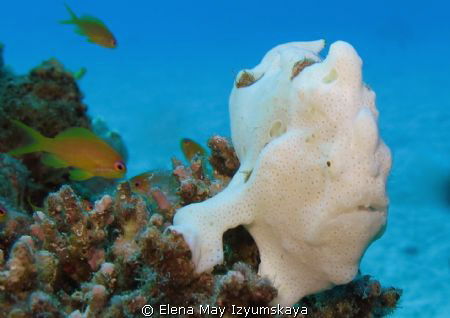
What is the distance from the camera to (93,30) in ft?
18.7

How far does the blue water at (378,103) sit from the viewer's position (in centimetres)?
828

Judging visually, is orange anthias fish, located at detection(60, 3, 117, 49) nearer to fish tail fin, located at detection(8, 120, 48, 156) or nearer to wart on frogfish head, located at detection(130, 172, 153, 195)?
fish tail fin, located at detection(8, 120, 48, 156)

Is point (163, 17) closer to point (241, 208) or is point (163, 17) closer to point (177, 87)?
point (177, 87)

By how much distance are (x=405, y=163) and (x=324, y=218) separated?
10.7 metres

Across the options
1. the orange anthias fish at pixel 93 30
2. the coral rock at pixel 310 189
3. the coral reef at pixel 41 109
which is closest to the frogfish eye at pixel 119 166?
the coral rock at pixel 310 189

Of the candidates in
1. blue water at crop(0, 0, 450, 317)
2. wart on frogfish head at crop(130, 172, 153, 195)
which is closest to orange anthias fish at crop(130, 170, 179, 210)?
wart on frogfish head at crop(130, 172, 153, 195)

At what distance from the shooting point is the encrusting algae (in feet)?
6.43

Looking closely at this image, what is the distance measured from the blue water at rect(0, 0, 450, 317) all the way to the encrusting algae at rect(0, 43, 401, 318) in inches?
158

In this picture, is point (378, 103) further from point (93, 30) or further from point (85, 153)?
point (85, 153)

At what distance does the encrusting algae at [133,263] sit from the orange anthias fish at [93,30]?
2.99 meters

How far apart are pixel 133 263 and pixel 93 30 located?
14.3 feet

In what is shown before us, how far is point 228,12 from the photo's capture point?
397 feet

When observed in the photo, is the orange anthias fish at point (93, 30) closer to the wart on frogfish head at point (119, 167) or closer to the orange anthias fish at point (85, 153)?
the orange anthias fish at point (85, 153)

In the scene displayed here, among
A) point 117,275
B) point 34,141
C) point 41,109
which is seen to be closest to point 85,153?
point 34,141
